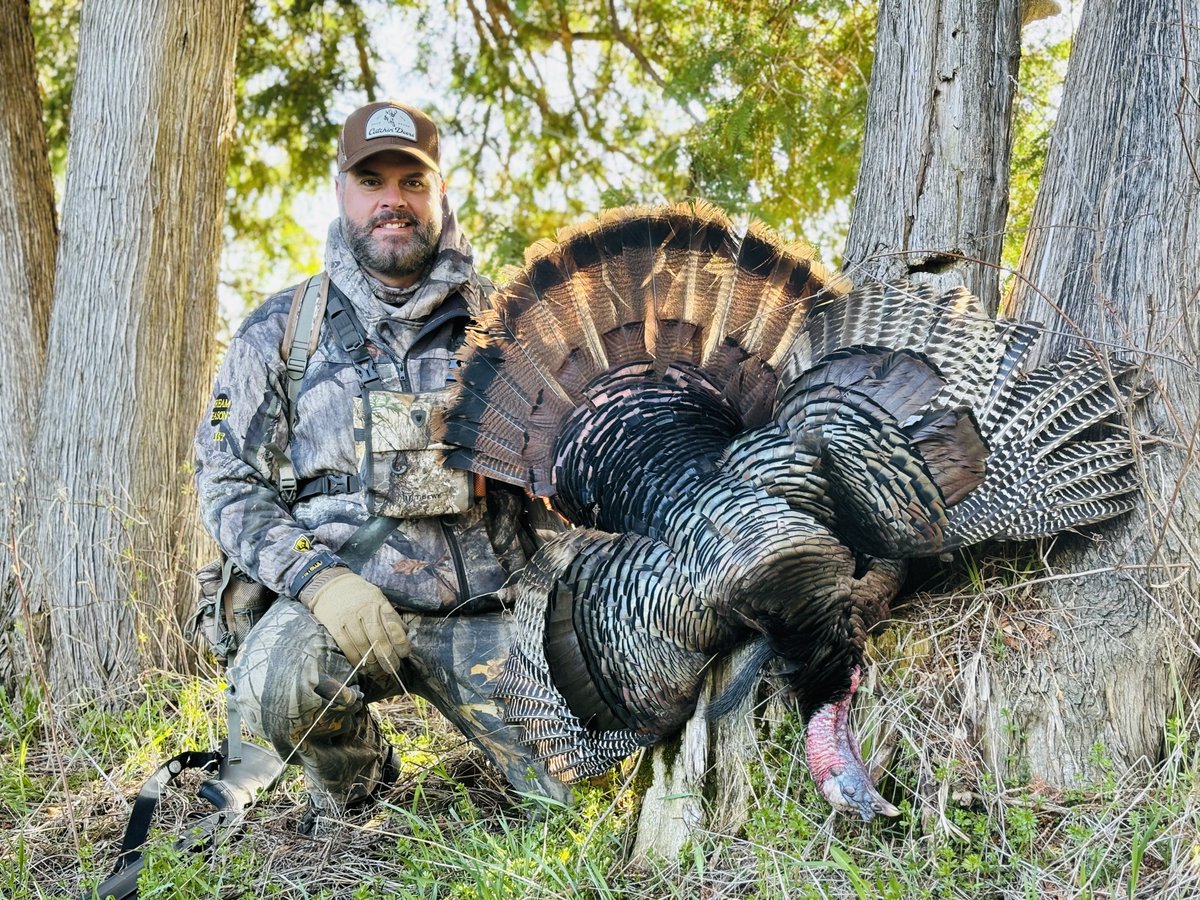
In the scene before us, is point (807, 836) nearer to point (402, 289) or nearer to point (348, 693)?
point (348, 693)

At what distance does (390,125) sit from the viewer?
156 inches

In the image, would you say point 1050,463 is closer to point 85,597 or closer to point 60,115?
point 85,597

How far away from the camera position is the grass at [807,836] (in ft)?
8.70

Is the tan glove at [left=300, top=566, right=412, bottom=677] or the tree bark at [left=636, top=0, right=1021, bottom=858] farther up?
the tree bark at [left=636, top=0, right=1021, bottom=858]

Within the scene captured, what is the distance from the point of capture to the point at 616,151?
7879mm

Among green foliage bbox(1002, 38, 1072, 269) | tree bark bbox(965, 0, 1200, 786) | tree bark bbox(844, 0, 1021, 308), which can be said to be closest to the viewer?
tree bark bbox(965, 0, 1200, 786)

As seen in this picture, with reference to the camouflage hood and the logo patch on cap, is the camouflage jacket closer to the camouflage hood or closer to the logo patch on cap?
the camouflage hood

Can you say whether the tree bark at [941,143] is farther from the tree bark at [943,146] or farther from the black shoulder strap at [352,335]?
the black shoulder strap at [352,335]

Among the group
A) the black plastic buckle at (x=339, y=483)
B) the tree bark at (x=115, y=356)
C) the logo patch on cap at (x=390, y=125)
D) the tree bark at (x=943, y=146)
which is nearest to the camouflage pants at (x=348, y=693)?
the black plastic buckle at (x=339, y=483)

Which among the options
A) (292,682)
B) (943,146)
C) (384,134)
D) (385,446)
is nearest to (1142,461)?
(943,146)

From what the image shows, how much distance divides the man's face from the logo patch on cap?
0.07 meters

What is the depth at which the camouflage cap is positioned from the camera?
3.95m

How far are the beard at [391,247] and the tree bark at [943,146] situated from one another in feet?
4.79

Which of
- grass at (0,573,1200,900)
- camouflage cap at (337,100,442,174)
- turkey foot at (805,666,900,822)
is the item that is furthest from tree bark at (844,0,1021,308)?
camouflage cap at (337,100,442,174)
